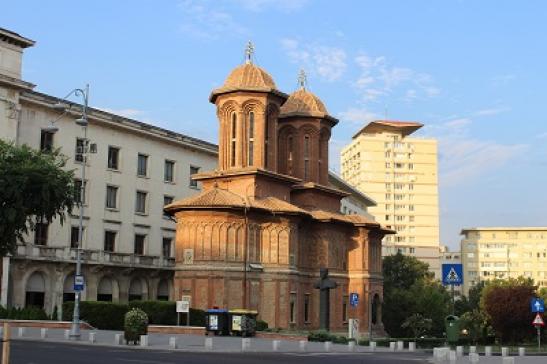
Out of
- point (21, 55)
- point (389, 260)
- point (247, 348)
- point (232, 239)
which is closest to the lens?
point (247, 348)

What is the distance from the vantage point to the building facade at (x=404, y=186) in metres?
147

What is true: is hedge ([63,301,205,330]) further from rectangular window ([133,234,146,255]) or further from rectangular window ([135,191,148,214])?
rectangular window ([135,191,148,214])

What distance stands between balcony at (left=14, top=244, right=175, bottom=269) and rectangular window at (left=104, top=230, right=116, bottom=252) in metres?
1.44

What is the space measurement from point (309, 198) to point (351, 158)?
316 ft

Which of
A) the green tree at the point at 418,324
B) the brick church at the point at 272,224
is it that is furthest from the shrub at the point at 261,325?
the green tree at the point at 418,324

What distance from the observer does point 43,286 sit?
5591 cm

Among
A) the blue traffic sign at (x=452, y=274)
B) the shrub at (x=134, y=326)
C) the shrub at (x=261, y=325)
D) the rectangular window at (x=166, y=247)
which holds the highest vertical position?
the rectangular window at (x=166, y=247)

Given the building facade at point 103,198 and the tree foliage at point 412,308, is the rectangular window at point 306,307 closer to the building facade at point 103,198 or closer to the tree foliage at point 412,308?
the building facade at point 103,198

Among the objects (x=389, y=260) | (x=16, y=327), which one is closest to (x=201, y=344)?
(x=16, y=327)

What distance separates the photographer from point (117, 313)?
4666 cm

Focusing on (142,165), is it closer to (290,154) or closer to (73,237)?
(73,237)

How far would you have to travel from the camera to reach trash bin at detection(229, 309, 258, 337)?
42844 millimetres

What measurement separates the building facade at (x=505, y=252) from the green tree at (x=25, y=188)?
142 meters

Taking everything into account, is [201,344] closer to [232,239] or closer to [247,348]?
[247,348]
